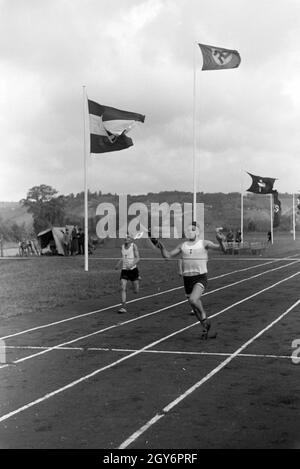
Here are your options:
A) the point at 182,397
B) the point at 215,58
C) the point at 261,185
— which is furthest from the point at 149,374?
the point at 261,185

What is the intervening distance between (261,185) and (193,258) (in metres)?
37.7

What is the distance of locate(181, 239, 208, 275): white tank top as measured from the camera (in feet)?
33.4

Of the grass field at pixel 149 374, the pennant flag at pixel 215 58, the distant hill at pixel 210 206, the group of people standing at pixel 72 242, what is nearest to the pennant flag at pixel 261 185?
the group of people standing at pixel 72 242

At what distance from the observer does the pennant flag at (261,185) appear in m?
46.1

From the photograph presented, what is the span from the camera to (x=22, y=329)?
36.9 feet

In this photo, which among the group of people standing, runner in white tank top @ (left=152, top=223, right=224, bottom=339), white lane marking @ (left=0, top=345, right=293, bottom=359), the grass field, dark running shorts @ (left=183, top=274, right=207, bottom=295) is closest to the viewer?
the grass field

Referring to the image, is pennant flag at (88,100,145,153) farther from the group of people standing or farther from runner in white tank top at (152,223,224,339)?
the group of people standing

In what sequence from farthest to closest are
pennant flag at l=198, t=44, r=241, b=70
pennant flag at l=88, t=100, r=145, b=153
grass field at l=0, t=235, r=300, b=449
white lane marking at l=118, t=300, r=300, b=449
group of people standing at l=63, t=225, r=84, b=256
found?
1. group of people standing at l=63, t=225, r=84, b=256
2. pennant flag at l=198, t=44, r=241, b=70
3. pennant flag at l=88, t=100, r=145, b=153
4. grass field at l=0, t=235, r=300, b=449
5. white lane marking at l=118, t=300, r=300, b=449

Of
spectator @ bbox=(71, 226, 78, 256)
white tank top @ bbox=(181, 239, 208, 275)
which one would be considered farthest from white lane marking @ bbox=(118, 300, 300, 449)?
spectator @ bbox=(71, 226, 78, 256)

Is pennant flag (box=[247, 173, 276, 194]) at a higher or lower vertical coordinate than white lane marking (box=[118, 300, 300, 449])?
higher

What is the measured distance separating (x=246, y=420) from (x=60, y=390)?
7.57 feet

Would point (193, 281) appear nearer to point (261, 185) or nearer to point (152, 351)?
point (152, 351)

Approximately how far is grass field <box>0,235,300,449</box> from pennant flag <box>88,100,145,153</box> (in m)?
8.45

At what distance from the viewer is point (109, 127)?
2242 cm
